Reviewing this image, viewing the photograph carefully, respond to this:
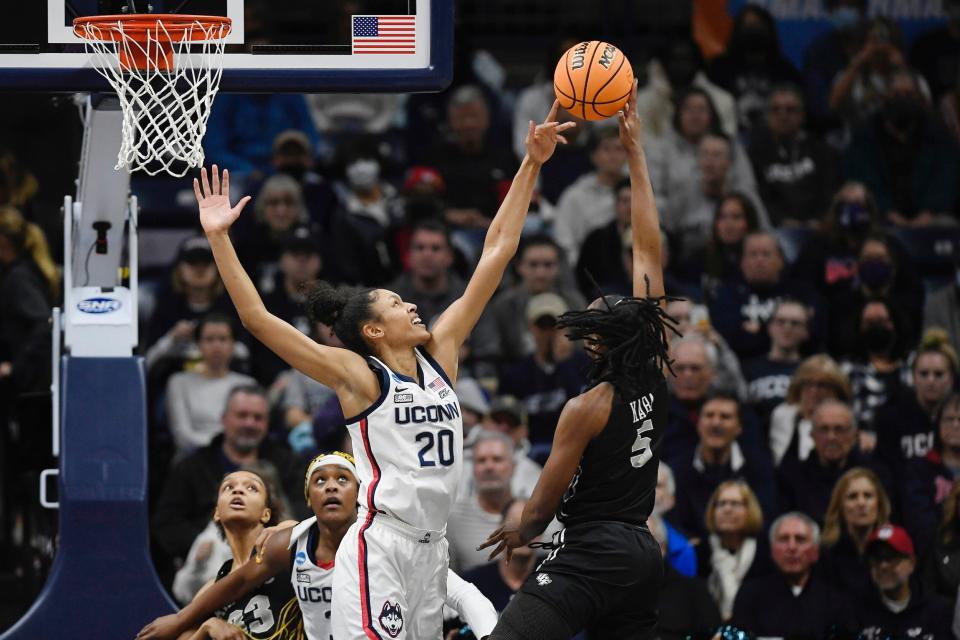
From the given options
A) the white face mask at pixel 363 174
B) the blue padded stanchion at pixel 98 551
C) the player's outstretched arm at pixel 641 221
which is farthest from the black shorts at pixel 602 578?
the white face mask at pixel 363 174

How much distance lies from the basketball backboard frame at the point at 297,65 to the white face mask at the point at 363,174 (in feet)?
16.5

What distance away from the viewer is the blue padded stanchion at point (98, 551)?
27.0 feet

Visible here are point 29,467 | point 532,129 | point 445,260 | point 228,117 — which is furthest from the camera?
point 228,117

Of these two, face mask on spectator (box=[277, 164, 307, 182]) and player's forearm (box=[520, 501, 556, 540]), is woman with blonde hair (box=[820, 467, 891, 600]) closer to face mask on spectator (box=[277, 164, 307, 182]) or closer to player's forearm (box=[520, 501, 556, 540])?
player's forearm (box=[520, 501, 556, 540])

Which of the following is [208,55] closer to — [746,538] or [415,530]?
[415,530]

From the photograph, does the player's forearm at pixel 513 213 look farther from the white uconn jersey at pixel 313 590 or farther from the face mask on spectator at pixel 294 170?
the face mask on spectator at pixel 294 170

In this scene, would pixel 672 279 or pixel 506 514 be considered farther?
pixel 672 279

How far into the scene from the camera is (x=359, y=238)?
1205cm

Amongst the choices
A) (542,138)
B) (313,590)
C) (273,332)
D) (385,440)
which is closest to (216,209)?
(273,332)

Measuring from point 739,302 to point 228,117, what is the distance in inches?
156

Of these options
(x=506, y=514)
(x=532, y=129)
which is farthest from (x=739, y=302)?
(x=532, y=129)

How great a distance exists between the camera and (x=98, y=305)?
337 inches

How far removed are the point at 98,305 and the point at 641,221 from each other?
2.90 metres

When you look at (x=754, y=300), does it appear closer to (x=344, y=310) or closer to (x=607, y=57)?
(x=607, y=57)
